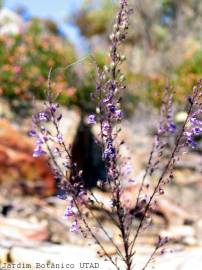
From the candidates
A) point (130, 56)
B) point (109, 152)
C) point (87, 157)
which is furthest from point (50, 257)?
point (130, 56)

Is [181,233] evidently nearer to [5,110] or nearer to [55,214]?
[55,214]

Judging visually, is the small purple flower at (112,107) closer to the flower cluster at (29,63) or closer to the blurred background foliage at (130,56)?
the blurred background foliage at (130,56)

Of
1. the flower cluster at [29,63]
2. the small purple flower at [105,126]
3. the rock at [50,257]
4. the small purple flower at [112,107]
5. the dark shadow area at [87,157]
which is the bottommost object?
the small purple flower at [105,126]

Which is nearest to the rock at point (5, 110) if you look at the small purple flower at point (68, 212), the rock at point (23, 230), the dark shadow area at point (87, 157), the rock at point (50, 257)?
the dark shadow area at point (87, 157)

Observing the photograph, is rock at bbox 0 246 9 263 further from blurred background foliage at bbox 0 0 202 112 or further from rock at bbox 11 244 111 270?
blurred background foliage at bbox 0 0 202 112

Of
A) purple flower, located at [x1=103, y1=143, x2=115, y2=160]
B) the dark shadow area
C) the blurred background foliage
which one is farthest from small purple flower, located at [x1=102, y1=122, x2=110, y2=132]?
the dark shadow area

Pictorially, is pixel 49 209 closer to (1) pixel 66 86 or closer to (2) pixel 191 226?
(2) pixel 191 226

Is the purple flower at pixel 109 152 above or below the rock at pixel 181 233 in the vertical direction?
below

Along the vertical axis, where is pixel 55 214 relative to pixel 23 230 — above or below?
above
